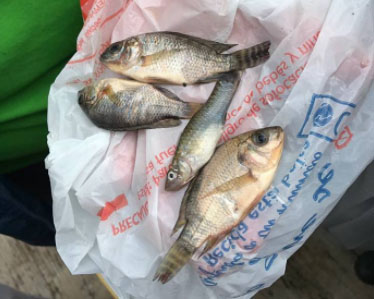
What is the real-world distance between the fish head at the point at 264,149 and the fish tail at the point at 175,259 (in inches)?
7.5

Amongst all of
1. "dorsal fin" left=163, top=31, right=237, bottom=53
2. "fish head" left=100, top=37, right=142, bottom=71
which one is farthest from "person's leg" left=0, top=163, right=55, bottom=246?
"dorsal fin" left=163, top=31, right=237, bottom=53

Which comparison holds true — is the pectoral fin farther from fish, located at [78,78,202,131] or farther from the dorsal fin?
the dorsal fin

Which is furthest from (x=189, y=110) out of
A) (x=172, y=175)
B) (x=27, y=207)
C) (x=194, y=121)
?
(x=27, y=207)

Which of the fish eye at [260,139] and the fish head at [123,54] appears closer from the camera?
the fish eye at [260,139]

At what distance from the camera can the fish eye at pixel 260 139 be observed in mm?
753

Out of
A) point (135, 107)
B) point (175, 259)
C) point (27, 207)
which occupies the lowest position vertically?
point (27, 207)

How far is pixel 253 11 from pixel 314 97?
230 millimetres

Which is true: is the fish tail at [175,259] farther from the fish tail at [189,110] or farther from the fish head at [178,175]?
the fish tail at [189,110]

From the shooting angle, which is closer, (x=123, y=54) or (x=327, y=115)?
(x=327, y=115)

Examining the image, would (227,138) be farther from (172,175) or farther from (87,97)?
(87,97)

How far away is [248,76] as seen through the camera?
2.83ft

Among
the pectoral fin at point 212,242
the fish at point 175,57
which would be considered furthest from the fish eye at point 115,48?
the pectoral fin at point 212,242

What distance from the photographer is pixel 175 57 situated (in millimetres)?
871

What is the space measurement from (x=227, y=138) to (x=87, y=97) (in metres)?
0.31
